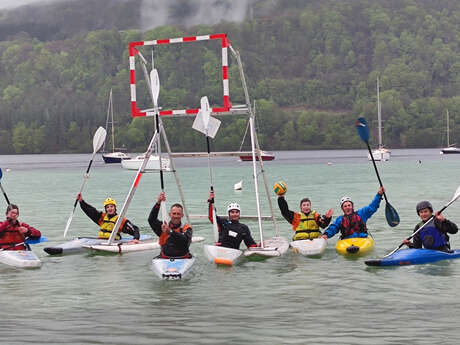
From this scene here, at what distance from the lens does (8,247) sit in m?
14.3

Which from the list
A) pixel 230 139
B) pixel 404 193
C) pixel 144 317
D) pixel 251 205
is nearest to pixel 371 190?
pixel 404 193

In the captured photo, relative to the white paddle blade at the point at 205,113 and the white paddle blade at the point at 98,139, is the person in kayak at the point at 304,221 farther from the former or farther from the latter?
the white paddle blade at the point at 98,139

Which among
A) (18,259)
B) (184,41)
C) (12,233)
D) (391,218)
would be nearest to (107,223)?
(12,233)

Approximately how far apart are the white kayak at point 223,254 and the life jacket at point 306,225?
1.95m

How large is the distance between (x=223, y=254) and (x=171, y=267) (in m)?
1.61

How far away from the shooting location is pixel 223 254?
1390cm

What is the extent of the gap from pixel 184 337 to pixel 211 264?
5462 millimetres

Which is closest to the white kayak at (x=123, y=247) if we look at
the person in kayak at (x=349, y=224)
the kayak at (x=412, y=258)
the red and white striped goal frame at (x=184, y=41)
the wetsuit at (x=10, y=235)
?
the wetsuit at (x=10, y=235)

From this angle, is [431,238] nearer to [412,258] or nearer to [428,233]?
[428,233]

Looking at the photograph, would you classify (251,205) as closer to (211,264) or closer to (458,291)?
(211,264)

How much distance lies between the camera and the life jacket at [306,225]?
15289 millimetres

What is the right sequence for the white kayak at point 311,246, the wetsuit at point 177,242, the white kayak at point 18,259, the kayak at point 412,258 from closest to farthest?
the wetsuit at point 177,242, the kayak at point 412,258, the white kayak at point 18,259, the white kayak at point 311,246

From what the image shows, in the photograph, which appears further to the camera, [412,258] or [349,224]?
[349,224]

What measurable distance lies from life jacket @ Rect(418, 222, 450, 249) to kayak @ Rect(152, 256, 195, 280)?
4.69 metres
